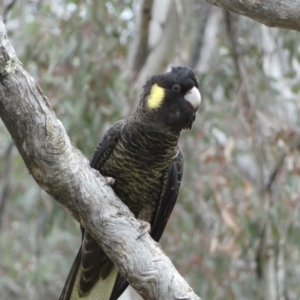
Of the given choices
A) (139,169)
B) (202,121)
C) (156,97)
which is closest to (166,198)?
(139,169)

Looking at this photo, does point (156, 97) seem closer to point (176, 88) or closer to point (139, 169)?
point (176, 88)

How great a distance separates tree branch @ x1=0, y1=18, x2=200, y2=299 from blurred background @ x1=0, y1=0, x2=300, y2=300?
1845 millimetres

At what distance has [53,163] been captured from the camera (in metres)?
1.97

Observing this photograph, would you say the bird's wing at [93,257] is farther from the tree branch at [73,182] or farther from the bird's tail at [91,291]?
the tree branch at [73,182]

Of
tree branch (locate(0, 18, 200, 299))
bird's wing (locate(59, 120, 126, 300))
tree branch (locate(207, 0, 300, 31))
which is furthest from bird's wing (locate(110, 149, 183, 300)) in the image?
tree branch (locate(207, 0, 300, 31))

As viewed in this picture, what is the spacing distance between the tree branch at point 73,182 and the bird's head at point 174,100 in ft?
1.45

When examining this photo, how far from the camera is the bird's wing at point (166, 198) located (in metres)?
2.74

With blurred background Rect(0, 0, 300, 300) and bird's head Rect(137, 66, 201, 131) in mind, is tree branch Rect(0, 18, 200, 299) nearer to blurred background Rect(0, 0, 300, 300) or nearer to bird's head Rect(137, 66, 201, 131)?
bird's head Rect(137, 66, 201, 131)

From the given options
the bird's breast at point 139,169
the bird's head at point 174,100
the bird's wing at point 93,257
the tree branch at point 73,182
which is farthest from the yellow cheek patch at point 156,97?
the tree branch at point 73,182

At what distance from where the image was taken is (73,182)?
6.67ft

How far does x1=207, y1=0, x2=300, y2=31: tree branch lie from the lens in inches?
78.7

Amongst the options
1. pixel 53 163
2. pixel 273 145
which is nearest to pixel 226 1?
pixel 53 163

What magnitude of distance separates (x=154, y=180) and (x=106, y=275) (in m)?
0.50

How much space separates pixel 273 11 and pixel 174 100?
A: 0.60 m
